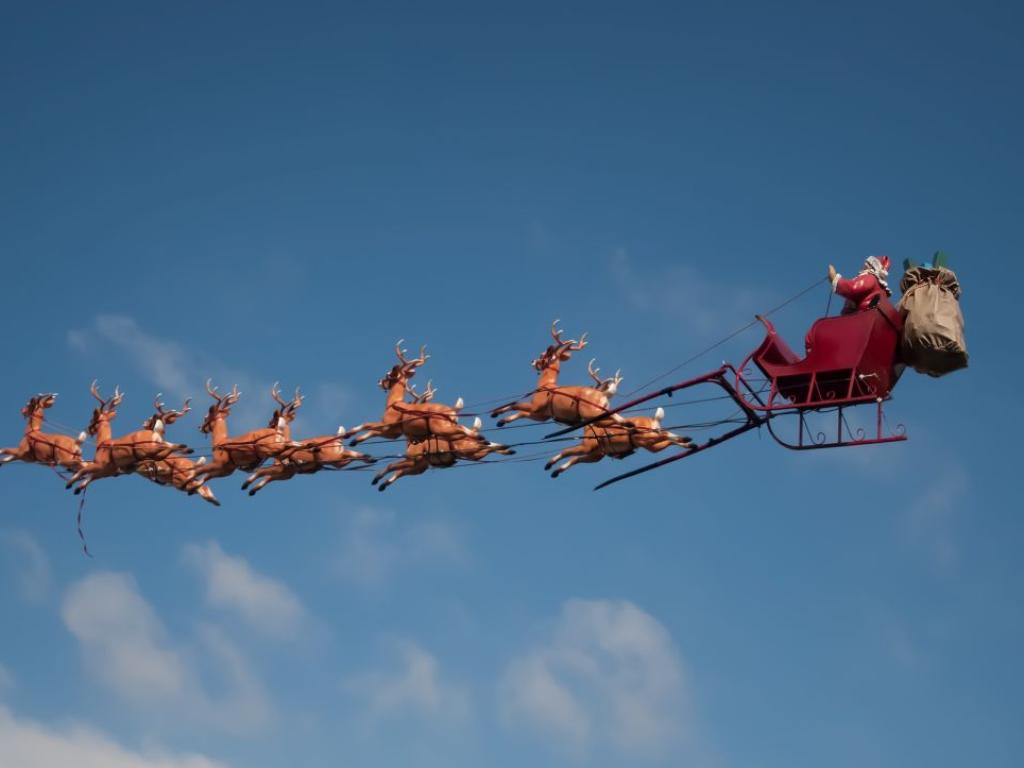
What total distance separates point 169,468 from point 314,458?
2.61 meters

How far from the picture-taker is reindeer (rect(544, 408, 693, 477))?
2409 centimetres

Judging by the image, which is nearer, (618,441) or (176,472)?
(618,441)

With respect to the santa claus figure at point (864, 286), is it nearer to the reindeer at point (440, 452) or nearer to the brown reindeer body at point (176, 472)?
the reindeer at point (440, 452)

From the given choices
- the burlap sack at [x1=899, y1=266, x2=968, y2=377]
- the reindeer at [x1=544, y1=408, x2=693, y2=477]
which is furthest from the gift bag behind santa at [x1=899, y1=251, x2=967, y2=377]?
the reindeer at [x1=544, y1=408, x2=693, y2=477]

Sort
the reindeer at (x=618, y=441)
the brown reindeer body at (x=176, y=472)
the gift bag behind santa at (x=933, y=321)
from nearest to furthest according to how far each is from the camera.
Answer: the gift bag behind santa at (x=933, y=321) < the reindeer at (x=618, y=441) < the brown reindeer body at (x=176, y=472)

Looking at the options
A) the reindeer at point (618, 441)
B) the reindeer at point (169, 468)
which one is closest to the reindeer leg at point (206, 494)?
the reindeer at point (169, 468)

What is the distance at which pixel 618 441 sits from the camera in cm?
2433

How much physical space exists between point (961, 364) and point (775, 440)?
2.36 meters

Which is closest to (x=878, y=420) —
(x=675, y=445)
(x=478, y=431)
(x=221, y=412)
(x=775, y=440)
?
(x=775, y=440)

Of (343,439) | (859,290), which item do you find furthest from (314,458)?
(859,290)

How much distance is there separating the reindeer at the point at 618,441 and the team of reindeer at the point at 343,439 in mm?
13

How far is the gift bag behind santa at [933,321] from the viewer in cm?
2238

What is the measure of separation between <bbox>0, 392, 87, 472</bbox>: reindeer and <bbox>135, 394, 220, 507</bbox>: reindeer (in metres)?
1.34

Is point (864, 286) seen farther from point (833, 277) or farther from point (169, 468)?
point (169, 468)
